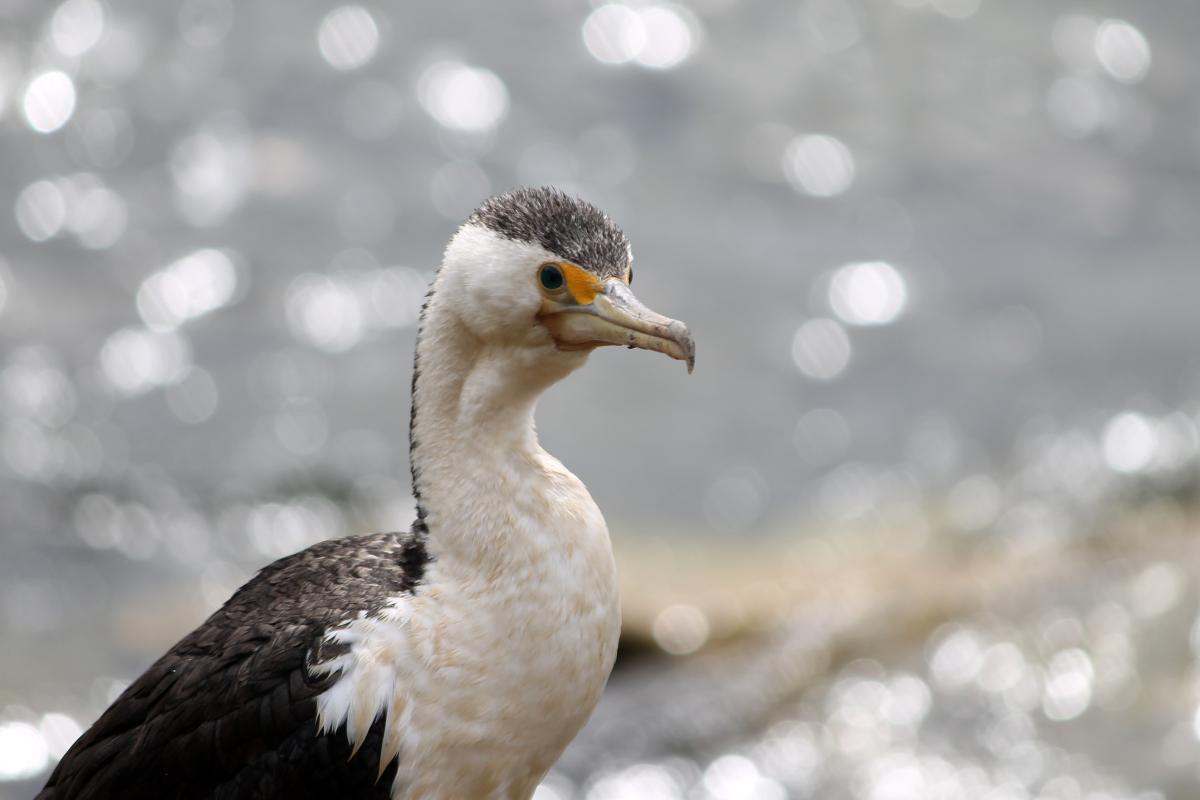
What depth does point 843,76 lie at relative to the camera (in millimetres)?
12867

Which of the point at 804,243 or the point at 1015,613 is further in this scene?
the point at 804,243

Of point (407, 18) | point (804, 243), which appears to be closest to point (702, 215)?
point (804, 243)

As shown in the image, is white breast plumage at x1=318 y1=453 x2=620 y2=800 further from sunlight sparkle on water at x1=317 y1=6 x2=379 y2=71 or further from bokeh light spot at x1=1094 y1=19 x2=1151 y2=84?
bokeh light spot at x1=1094 y1=19 x2=1151 y2=84

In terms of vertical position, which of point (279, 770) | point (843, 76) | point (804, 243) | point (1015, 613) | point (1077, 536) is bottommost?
point (279, 770)

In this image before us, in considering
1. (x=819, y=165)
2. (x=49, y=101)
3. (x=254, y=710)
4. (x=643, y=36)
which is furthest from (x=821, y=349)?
(x=254, y=710)

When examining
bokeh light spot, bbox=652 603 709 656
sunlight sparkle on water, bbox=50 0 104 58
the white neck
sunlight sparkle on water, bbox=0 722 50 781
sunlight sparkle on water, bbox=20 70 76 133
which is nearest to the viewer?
the white neck

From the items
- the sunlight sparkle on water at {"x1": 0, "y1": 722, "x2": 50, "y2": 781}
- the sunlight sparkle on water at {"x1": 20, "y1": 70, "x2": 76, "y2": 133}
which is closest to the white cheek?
the sunlight sparkle on water at {"x1": 0, "y1": 722, "x2": 50, "y2": 781}

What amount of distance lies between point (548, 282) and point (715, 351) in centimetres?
736

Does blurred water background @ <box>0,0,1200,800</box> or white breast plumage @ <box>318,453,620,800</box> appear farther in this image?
blurred water background @ <box>0,0,1200,800</box>

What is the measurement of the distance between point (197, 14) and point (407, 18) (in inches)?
64.9

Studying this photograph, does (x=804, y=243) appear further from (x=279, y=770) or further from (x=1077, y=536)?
(x=279, y=770)

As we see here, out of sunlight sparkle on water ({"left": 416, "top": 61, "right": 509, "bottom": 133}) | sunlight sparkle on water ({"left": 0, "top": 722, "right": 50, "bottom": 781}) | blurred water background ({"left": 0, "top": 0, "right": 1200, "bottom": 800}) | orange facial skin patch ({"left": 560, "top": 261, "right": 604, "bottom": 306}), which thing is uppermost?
sunlight sparkle on water ({"left": 416, "top": 61, "right": 509, "bottom": 133})

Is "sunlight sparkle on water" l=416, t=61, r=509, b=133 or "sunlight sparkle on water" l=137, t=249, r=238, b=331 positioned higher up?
"sunlight sparkle on water" l=416, t=61, r=509, b=133

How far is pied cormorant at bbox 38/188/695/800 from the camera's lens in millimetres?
3824
